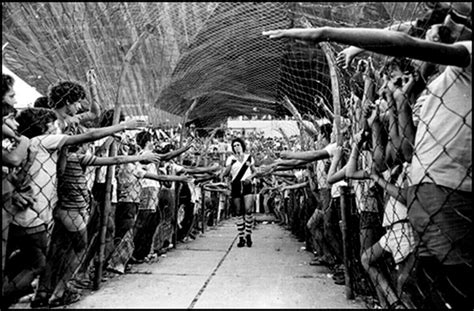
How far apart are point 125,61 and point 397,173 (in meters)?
2.46

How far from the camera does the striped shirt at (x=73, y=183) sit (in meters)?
3.53

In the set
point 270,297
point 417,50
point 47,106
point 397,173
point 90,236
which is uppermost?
point 47,106

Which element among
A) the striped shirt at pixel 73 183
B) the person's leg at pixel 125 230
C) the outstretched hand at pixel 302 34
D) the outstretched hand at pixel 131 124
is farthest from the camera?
the person's leg at pixel 125 230

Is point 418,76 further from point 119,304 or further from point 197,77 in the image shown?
point 197,77

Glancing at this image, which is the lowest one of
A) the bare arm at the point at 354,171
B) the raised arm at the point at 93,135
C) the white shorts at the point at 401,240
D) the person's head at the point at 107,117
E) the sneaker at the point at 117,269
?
the sneaker at the point at 117,269

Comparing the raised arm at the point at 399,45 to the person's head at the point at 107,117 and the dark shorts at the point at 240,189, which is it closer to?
the person's head at the point at 107,117

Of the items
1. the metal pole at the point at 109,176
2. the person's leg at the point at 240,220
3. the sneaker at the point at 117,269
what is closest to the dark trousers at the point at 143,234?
the sneaker at the point at 117,269

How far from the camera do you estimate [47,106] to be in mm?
4043

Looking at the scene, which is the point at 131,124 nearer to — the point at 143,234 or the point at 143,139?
the point at 143,139

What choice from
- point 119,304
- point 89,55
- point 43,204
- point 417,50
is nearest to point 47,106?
point 89,55

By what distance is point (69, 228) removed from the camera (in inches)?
139

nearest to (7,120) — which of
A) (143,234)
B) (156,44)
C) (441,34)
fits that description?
(156,44)

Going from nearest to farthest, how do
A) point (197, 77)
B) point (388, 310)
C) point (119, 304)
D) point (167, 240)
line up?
point (388, 310) < point (119, 304) < point (197, 77) < point (167, 240)

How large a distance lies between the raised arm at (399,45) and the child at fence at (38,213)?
1.83 metres
